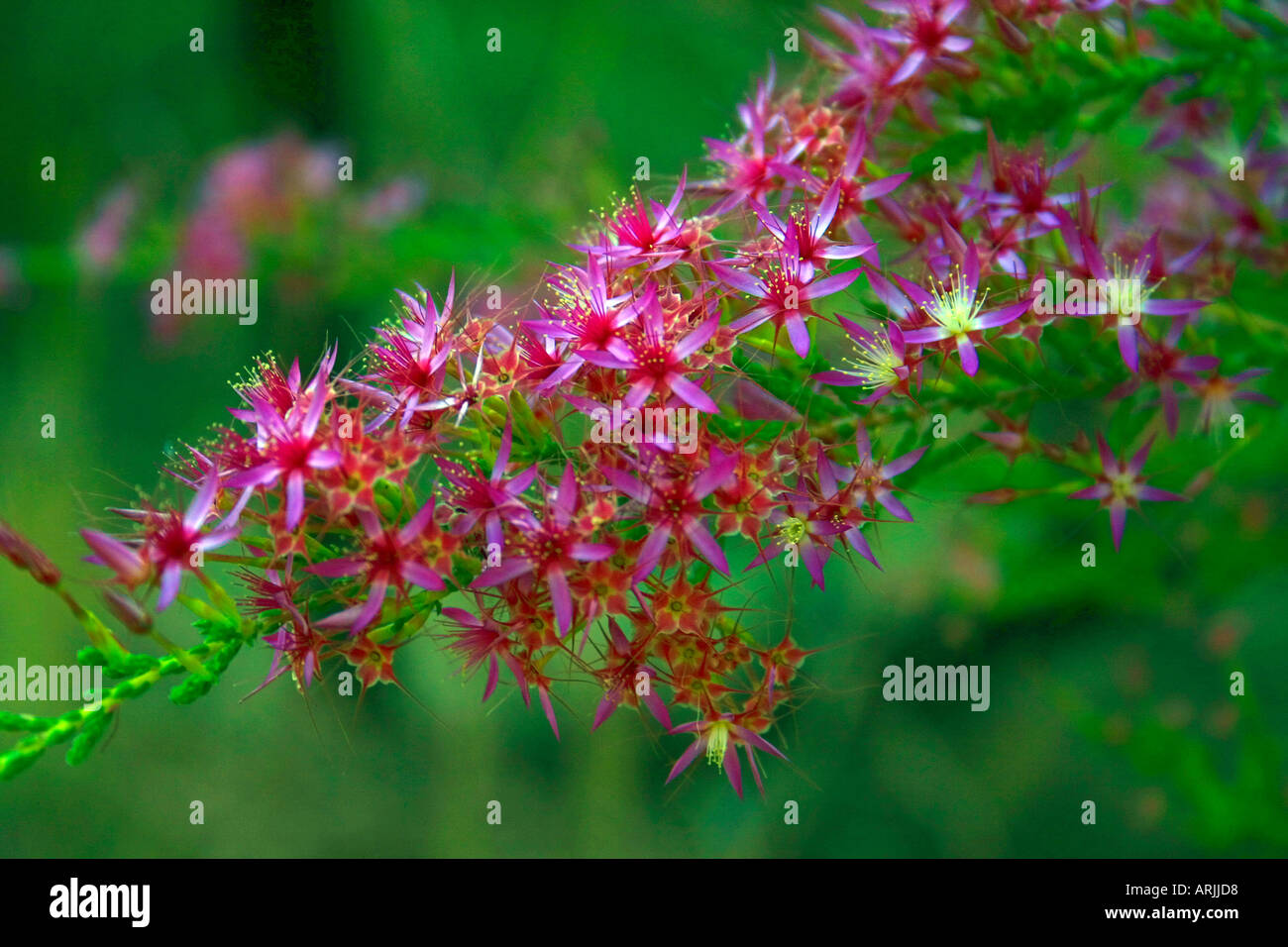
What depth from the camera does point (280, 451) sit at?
984 mm

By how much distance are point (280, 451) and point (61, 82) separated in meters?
2.90

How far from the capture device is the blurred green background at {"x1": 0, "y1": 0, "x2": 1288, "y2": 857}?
89.9 inches

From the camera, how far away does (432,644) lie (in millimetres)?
2514

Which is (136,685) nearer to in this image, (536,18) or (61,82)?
(536,18)

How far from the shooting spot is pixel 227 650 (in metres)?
1.04

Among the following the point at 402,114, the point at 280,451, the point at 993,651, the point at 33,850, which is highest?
the point at 402,114

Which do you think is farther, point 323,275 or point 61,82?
point 61,82

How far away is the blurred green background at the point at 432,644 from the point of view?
7.49 feet

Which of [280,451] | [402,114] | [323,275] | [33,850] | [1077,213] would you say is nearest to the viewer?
[280,451]
